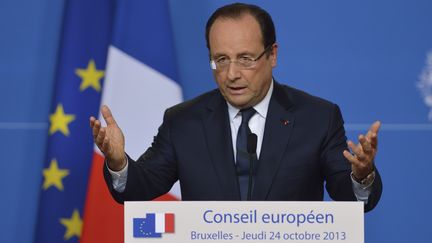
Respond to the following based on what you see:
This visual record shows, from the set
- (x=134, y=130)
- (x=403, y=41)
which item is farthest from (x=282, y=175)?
(x=403, y=41)

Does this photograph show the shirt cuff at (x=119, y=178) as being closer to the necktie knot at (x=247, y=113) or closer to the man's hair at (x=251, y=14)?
the necktie knot at (x=247, y=113)

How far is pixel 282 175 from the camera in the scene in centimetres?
201

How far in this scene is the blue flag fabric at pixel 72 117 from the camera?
3.11 m

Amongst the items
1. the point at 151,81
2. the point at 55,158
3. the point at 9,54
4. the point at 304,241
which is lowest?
the point at 304,241

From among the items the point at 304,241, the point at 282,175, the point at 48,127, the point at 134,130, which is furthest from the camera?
the point at 48,127

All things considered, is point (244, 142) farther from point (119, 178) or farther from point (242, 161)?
point (119, 178)

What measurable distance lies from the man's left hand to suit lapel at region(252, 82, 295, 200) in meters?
0.32

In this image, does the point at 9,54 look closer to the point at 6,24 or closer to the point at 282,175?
the point at 6,24

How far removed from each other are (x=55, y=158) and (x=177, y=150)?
3.72 ft

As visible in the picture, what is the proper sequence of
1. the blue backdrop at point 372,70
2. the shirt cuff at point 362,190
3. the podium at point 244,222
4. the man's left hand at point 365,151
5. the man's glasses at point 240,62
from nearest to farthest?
1. the podium at point 244,222
2. the man's left hand at point 365,151
3. the shirt cuff at point 362,190
4. the man's glasses at point 240,62
5. the blue backdrop at point 372,70

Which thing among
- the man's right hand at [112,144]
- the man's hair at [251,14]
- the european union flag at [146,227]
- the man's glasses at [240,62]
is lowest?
the european union flag at [146,227]

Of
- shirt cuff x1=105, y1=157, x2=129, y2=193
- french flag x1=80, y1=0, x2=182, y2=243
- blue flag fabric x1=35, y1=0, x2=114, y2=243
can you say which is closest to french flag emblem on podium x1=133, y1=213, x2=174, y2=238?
shirt cuff x1=105, y1=157, x2=129, y2=193

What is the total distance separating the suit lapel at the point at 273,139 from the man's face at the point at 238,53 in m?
0.09

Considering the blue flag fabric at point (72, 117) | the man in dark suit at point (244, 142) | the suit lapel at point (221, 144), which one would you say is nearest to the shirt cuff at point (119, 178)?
the man in dark suit at point (244, 142)
